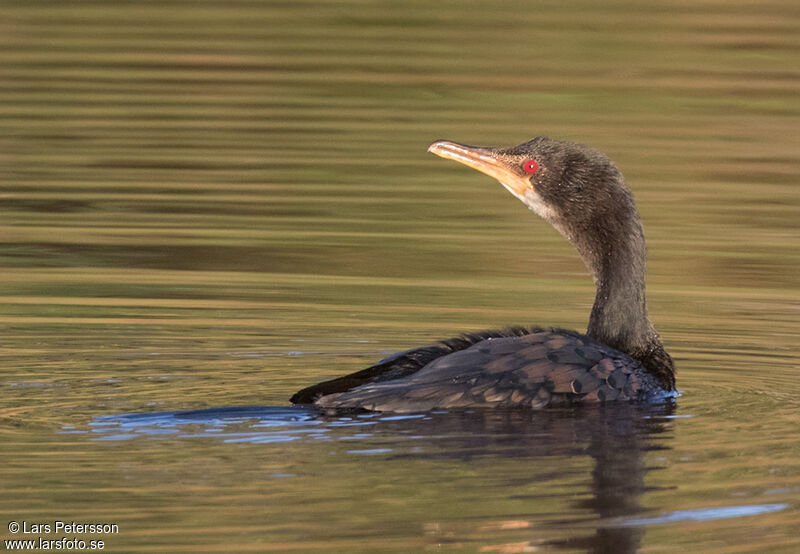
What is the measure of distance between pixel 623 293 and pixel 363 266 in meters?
2.92

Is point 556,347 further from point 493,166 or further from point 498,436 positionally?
point 493,166

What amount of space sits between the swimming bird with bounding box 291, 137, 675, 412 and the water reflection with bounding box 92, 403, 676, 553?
8 cm

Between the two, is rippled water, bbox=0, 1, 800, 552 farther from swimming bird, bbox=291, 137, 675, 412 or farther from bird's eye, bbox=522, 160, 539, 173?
bird's eye, bbox=522, 160, 539, 173

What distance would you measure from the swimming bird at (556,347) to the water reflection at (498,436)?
3.3 inches

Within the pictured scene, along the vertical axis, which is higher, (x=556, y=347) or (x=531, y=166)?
(x=531, y=166)

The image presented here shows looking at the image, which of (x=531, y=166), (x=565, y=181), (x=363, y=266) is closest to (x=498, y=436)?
(x=565, y=181)

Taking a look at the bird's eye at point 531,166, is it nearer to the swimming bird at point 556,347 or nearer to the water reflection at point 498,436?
the swimming bird at point 556,347

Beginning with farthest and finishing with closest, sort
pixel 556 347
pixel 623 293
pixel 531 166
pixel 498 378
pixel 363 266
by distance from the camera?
pixel 363 266 → pixel 531 166 → pixel 623 293 → pixel 556 347 → pixel 498 378

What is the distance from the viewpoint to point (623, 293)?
8594mm

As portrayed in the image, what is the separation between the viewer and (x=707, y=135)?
1647 cm

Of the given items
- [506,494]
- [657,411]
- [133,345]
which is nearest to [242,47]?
[133,345]

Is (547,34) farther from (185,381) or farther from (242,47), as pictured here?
(185,381)

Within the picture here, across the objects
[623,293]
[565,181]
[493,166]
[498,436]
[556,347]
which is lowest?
[498,436]

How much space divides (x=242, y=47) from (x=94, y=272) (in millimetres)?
10505
